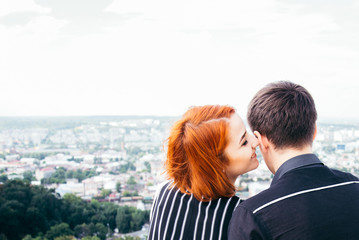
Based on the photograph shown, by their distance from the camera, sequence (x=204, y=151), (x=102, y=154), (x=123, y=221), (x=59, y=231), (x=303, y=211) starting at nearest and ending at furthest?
(x=303, y=211) → (x=204, y=151) → (x=59, y=231) → (x=123, y=221) → (x=102, y=154)

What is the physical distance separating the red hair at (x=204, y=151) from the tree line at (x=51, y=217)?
574 cm

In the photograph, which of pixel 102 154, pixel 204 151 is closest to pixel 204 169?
pixel 204 151

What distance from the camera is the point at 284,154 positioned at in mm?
815

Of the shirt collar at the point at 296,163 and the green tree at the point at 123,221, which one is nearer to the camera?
the shirt collar at the point at 296,163

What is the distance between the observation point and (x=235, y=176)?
36.7 inches

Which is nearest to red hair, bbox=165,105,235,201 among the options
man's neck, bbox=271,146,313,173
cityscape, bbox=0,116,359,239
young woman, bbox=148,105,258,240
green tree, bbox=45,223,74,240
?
young woman, bbox=148,105,258,240

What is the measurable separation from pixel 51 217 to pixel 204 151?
7.10m

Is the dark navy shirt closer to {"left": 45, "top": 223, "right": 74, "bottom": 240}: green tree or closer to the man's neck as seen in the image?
the man's neck

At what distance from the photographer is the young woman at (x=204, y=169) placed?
86cm

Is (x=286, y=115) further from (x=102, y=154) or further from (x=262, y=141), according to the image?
(x=102, y=154)

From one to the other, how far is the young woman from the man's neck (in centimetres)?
9

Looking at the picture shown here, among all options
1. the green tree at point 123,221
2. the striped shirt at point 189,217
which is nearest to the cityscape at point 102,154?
the green tree at point 123,221

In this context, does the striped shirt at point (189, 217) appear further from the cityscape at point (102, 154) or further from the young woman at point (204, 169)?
the cityscape at point (102, 154)

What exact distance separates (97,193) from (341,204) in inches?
477
